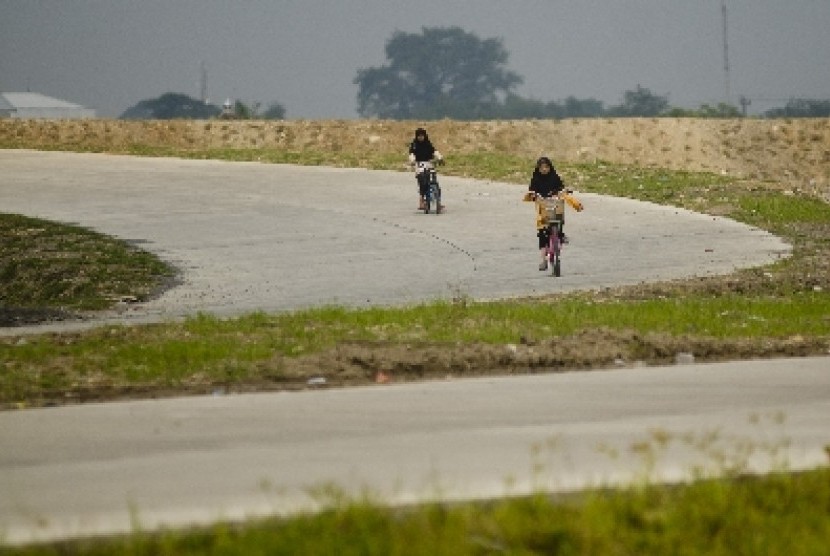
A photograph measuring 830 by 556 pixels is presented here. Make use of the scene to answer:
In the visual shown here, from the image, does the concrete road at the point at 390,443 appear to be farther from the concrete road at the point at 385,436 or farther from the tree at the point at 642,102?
the tree at the point at 642,102

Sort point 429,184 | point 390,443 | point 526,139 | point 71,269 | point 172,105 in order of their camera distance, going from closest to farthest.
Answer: point 390,443 < point 71,269 < point 429,184 < point 526,139 < point 172,105

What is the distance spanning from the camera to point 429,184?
1516 inches

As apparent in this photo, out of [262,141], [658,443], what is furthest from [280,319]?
[262,141]

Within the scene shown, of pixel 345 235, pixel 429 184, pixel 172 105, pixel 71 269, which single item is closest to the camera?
pixel 71 269

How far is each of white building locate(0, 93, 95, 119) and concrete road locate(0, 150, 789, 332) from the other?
314 feet

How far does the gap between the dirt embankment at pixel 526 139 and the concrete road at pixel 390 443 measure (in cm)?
5507

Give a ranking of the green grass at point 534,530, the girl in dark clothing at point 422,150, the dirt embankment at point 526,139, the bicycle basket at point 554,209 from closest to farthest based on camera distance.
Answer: the green grass at point 534,530 → the bicycle basket at point 554,209 → the girl in dark clothing at point 422,150 → the dirt embankment at point 526,139

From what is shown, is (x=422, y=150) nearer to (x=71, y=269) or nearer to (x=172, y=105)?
(x=71, y=269)

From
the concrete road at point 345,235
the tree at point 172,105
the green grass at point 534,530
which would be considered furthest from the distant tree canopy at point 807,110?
the green grass at point 534,530

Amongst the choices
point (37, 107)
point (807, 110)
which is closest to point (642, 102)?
point (807, 110)

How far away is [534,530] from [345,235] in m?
26.3

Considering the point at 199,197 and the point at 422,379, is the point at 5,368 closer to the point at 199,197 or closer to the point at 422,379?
the point at 422,379

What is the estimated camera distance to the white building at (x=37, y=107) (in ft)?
487

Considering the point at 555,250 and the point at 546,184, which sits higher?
the point at 546,184
